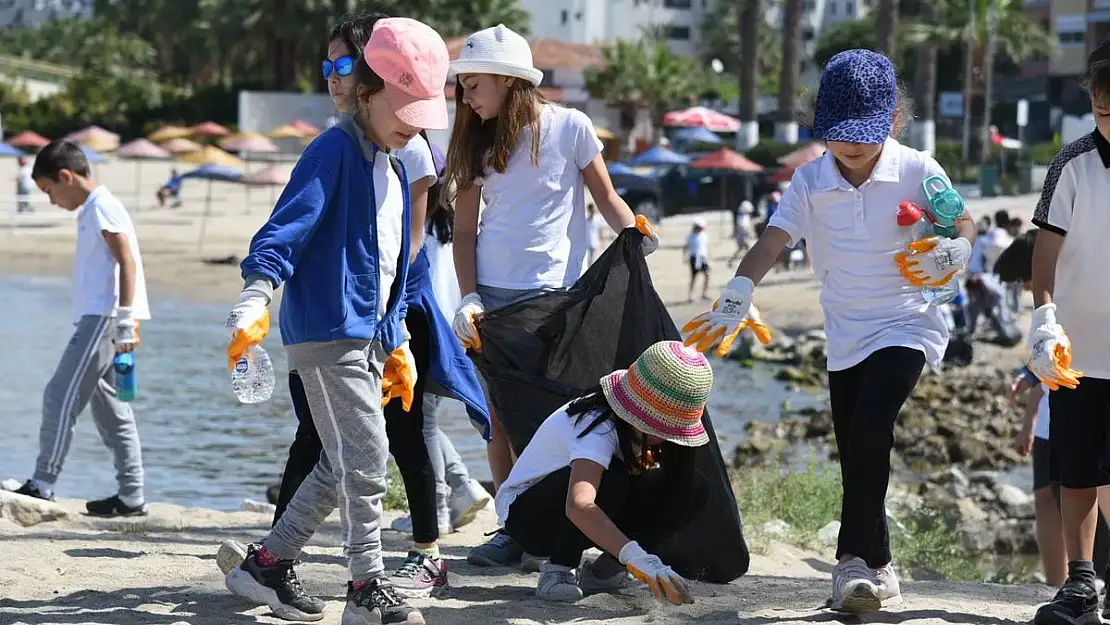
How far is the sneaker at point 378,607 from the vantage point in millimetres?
4340

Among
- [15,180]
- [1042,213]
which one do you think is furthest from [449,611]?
[15,180]

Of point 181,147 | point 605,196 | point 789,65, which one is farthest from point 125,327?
point 789,65

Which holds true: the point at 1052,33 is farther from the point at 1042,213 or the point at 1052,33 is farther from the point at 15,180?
the point at 1042,213

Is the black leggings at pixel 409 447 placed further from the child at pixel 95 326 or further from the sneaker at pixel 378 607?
the child at pixel 95 326

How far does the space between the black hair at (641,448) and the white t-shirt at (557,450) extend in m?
0.01

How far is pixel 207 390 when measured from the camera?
1436cm

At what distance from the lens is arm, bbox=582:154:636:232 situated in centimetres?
534

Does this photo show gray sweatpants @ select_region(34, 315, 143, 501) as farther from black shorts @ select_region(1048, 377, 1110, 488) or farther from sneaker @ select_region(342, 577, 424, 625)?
black shorts @ select_region(1048, 377, 1110, 488)

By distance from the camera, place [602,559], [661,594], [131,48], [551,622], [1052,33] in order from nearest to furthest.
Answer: [661,594] → [551,622] → [602,559] → [1052,33] → [131,48]

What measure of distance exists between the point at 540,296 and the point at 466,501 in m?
1.30

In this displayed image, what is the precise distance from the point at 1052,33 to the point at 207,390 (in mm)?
55566

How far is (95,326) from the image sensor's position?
21.2 feet

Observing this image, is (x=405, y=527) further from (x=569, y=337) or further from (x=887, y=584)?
(x=887, y=584)

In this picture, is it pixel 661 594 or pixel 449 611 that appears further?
pixel 449 611
